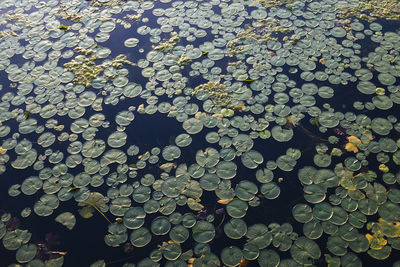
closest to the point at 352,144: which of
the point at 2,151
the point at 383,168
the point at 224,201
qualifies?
the point at 383,168

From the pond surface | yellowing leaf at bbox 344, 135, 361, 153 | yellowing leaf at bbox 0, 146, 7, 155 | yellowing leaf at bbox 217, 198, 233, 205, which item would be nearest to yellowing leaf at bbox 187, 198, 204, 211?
the pond surface

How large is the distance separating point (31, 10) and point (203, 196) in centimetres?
485

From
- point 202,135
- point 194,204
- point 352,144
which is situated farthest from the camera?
point 202,135

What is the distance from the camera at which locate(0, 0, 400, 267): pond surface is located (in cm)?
309

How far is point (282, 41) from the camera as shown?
4.84 meters

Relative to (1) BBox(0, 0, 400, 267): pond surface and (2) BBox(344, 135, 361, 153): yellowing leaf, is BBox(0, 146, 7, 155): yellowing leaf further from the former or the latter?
(2) BBox(344, 135, 361, 153): yellowing leaf

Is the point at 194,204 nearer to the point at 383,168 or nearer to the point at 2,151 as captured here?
the point at 383,168

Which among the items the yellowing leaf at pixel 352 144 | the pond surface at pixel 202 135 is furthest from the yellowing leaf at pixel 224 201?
the yellowing leaf at pixel 352 144

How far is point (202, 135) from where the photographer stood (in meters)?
3.85

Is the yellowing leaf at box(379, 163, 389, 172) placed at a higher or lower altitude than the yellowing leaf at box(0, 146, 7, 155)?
lower

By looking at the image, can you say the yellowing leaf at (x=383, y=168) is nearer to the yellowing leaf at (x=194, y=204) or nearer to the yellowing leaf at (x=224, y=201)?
the yellowing leaf at (x=224, y=201)

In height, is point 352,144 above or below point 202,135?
below

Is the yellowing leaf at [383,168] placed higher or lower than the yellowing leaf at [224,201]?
lower

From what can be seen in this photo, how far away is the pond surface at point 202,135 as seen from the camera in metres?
3.09
